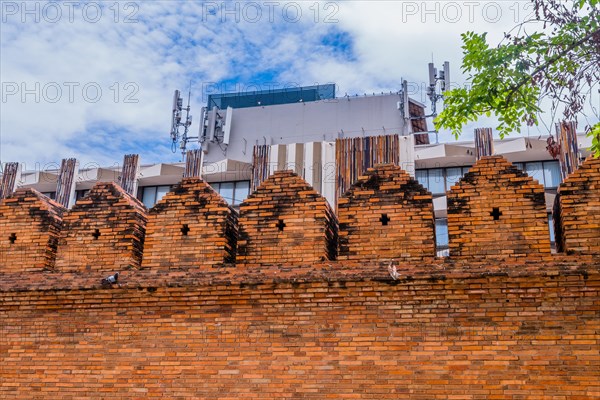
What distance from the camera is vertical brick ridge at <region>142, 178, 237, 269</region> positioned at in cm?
797

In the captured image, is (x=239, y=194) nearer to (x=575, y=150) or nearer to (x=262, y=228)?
(x=575, y=150)

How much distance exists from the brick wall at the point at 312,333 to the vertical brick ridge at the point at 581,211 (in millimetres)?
251

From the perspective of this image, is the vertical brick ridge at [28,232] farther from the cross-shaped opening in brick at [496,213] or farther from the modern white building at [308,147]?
the modern white building at [308,147]

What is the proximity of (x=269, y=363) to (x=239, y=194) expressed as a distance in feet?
75.9

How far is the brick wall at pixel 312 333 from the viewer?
262 inches

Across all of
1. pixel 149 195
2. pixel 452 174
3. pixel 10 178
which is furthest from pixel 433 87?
pixel 10 178

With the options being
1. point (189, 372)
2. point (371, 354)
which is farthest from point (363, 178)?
point (189, 372)

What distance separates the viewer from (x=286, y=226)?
787 centimetres

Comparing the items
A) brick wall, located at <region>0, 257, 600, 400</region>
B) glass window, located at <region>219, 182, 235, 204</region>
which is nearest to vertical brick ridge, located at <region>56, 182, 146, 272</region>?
brick wall, located at <region>0, 257, 600, 400</region>

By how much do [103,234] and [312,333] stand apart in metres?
3.01

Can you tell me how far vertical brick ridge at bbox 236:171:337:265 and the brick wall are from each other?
0.26 m

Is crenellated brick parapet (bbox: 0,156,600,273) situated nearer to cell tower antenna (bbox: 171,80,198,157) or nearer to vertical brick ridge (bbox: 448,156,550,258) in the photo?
vertical brick ridge (bbox: 448,156,550,258)

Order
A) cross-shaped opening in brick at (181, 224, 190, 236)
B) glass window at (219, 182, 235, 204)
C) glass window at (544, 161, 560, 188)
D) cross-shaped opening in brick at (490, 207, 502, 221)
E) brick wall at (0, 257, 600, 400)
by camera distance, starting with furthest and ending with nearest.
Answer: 1. glass window at (219, 182, 235, 204)
2. glass window at (544, 161, 560, 188)
3. cross-shaped opening in brick at (181, 224, 190, 236)
4. cross-shaped opening in brick at (490, 207, 502, 221)
5. brick wall at (0, 257, 600, 400)

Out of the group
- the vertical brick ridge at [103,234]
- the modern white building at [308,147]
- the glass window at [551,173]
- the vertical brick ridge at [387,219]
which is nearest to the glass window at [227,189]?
the modern white building at [308,147]
